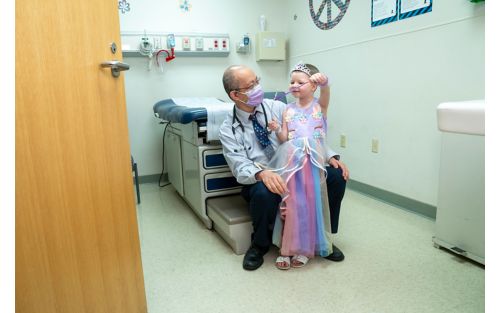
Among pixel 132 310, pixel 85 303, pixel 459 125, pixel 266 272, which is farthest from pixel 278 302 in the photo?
pixel 459 125

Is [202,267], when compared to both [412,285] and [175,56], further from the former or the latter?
[175,56]

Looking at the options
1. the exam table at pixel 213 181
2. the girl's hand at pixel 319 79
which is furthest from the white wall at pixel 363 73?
the exam table at pixel 213 181

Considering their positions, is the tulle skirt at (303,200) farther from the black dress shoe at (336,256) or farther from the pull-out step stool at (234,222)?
the pull-out step stool at (234,222)

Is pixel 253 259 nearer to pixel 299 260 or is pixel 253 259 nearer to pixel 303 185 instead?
pixel 299 260

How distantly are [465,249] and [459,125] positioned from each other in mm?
1013

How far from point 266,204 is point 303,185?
0.20m

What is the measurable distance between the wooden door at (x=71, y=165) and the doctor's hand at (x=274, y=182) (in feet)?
2.13

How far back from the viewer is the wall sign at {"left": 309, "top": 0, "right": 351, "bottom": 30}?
8.93 ft

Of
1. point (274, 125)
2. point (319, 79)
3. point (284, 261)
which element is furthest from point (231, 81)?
point (284, 261)

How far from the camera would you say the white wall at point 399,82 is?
189cm

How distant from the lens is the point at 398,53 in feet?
7.46

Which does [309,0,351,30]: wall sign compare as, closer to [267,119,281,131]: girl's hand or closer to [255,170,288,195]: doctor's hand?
[267,119,281,131]: girl's hand

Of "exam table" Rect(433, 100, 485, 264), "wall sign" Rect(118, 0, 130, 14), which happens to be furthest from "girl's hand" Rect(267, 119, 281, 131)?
"wall sign" Rect(118, 0, 130, 14)

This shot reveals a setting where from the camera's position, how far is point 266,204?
62.0 inches
